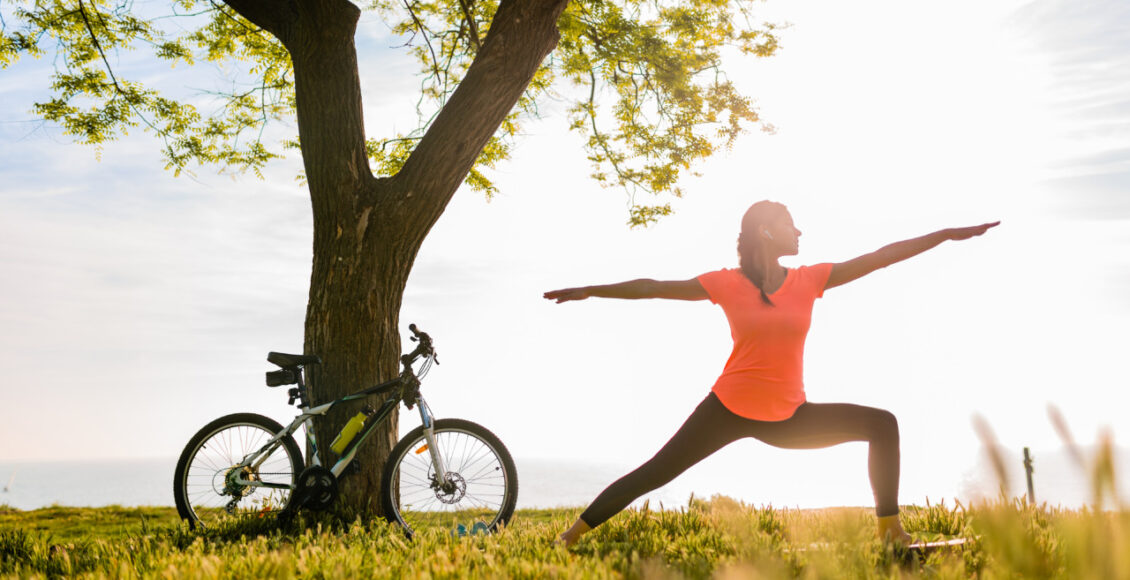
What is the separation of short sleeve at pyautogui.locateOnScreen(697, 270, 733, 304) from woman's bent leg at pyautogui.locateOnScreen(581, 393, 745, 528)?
64 cm

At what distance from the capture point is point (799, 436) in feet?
15.1

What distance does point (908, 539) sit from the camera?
4.48 meters

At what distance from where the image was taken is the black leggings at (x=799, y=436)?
4562 millimetres

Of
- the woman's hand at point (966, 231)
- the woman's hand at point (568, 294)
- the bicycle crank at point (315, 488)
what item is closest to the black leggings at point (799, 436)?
the woman's hand at point (568, 294)

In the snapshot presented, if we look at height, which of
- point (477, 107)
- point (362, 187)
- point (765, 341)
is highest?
point (477, 107)

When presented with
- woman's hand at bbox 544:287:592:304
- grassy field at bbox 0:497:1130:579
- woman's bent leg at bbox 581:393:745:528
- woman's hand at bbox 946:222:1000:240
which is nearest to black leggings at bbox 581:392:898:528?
woman's bent leg at bbox 581:393:745:528

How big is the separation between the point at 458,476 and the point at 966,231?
13.5 feet

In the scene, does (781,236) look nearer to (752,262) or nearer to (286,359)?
(752,262)

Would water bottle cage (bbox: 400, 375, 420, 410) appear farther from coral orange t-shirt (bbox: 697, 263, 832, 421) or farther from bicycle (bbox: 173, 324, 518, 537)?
coral orange t-shirt (bbox: 697, 263, 832, 421)

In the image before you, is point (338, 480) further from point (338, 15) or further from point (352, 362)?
point (338, 15)

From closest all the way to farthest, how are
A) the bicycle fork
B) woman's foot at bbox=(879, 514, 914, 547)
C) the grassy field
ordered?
the grassy field
woman's foot at bbox=(879, 514, 914, 547)
the bicycle fork

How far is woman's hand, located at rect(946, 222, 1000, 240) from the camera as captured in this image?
4934 millimetres

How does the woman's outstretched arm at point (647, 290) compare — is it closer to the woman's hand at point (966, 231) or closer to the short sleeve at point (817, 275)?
the short sleeve at point (817, 275)

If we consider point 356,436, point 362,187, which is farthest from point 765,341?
point 362,187
